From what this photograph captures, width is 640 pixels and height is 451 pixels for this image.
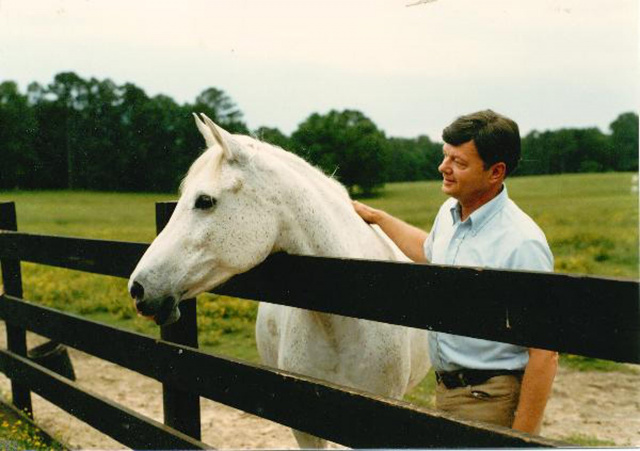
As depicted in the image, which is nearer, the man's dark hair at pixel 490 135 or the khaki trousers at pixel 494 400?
the khaki trousers at pixel 494 400

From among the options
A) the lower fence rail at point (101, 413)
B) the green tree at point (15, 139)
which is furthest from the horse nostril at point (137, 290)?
the green tree at point (15, 139)

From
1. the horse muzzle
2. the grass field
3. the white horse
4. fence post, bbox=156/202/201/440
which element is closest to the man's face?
the white horse

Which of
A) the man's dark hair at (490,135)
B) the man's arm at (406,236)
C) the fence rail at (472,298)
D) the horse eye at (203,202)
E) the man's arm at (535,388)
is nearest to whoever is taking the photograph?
the fence rail at (472,298)

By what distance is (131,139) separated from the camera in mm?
9945

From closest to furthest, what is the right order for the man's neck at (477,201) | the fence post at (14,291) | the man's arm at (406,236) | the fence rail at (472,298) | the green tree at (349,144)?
the fence rail at (472,298) → the man's neck at (477,201) → the man's arm at (406,236) → the fence post at (14,291) → the green tree at (349,144)

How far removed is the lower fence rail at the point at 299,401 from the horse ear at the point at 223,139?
3.23 ft

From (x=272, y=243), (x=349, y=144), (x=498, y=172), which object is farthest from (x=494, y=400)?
(x=349, y=144)

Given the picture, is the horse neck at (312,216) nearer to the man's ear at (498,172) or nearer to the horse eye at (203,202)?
the horse eye at (203,202)

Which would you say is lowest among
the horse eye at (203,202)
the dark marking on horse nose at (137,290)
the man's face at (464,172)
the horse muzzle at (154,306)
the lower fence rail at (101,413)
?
the lower fence rail at (101,413)

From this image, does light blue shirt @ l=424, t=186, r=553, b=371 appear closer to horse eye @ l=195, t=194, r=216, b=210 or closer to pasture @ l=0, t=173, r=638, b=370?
horse eye @ l=195, t=194, r=216, b=210

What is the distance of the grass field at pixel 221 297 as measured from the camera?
9.81 metres

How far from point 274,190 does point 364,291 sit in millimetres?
801

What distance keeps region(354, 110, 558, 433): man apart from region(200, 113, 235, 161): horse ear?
978 millimetres

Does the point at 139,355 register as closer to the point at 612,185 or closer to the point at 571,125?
the point at 571,125
